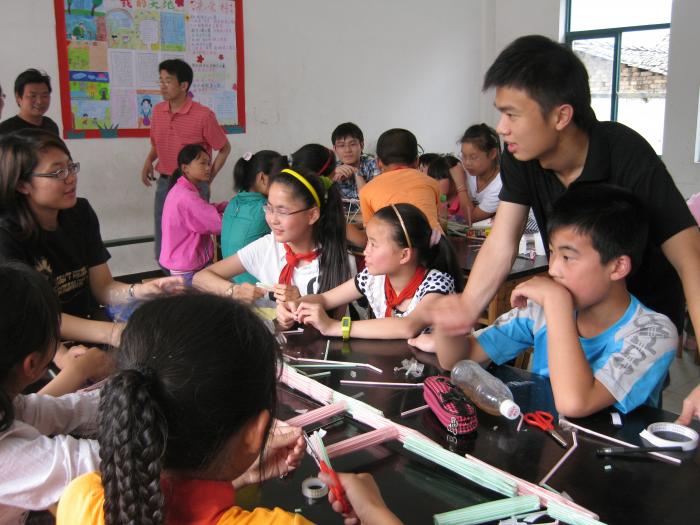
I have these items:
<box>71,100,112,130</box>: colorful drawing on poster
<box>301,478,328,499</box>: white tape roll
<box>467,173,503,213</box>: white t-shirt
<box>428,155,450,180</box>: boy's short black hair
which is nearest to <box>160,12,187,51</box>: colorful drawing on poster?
<box>71,100,112,130</box>: colorful drawing on poster

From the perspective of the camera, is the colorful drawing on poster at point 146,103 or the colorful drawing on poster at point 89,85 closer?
the colorful drawing on poster at point 89,85

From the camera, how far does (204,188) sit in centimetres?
491

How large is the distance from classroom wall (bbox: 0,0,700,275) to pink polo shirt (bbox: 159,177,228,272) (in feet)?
6.58

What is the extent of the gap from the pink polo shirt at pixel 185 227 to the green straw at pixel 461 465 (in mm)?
2596

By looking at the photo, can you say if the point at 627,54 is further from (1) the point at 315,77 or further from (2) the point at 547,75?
(2) the point at 547,75

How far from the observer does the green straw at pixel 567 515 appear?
36.9 inches

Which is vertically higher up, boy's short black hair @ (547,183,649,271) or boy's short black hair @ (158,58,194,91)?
boy's short black hair @ (158,58,194,91)

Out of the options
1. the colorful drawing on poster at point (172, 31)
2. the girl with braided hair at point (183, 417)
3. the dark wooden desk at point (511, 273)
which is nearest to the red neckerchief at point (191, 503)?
the girl with braided hair at point (183, 417)

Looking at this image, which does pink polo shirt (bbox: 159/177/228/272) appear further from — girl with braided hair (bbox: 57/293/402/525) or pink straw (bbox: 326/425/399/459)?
girl with braided hair (bbox: 57/293/402/525)

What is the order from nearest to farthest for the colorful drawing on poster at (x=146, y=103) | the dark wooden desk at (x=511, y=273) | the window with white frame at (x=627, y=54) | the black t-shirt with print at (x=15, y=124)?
the dark wooden desk at (x=511, y=273) → the black t-shirt with print at (x=15, y=124) → the colorful drawing on poster at (x=146, y=103) → the window with white frame at (x=627, y=54)

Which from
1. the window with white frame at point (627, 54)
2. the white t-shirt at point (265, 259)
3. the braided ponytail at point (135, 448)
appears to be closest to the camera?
the braided ponytail at point (135, 448)

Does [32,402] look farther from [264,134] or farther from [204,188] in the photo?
[264,134]

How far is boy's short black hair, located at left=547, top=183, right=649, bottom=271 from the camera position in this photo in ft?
4.78

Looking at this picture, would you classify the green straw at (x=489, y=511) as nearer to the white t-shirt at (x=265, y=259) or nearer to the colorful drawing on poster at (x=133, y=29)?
the white t-shirt at (x=265, y=259)
